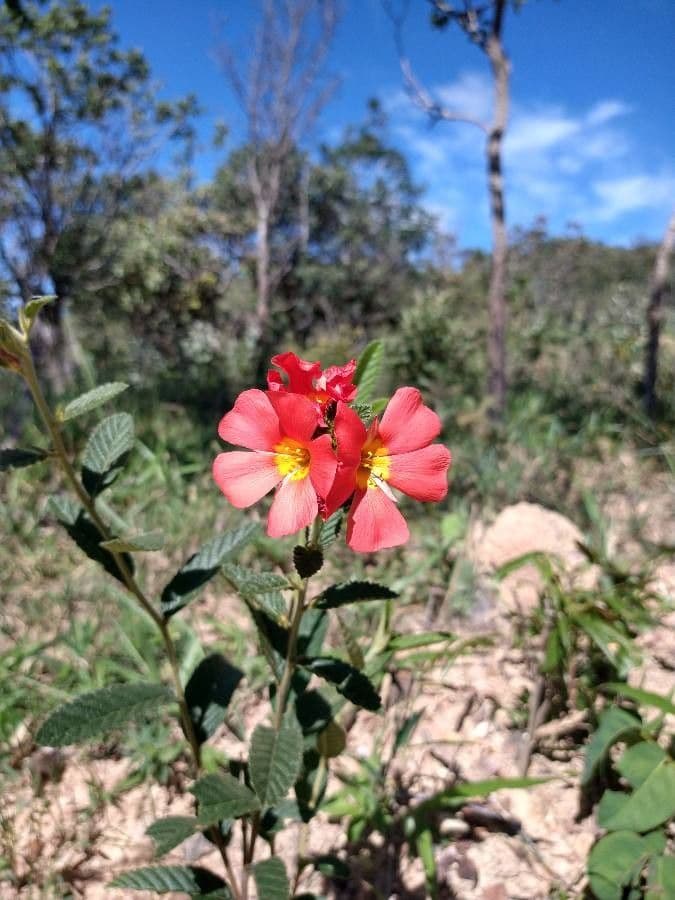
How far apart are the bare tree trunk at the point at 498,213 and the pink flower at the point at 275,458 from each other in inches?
162

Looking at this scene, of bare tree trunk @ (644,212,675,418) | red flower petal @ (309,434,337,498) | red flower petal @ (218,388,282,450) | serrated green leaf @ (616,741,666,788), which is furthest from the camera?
bare tree trunk @ (644,212,675,418)

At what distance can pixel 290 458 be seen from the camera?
0.75m

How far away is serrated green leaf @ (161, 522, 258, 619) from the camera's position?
94 cm

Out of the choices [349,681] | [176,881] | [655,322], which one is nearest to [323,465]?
[349,681]

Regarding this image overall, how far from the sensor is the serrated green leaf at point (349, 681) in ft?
2.68

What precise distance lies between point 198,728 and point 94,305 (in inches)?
448

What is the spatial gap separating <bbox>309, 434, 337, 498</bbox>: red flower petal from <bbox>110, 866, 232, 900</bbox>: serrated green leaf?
73 cm

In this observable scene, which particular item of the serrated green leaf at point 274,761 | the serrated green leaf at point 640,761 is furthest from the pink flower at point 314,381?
the serrated green leaf at point 640,761

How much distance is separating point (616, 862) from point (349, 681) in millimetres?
672

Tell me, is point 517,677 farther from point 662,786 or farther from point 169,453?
point 169,453

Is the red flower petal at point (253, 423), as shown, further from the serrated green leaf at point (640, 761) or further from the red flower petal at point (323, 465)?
the serrated green leaf at point (640, 761)

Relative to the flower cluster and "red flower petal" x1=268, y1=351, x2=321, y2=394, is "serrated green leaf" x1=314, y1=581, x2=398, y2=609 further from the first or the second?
Answer: "red flower petal" x1=268, y1=351, x2=321, y2=394

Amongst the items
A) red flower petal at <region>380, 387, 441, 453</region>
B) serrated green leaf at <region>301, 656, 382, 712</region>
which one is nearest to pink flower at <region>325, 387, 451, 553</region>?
red flower petal at <region>380, 387, 441, 453</region>

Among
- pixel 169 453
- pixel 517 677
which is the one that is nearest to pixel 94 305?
pixel 169 453
